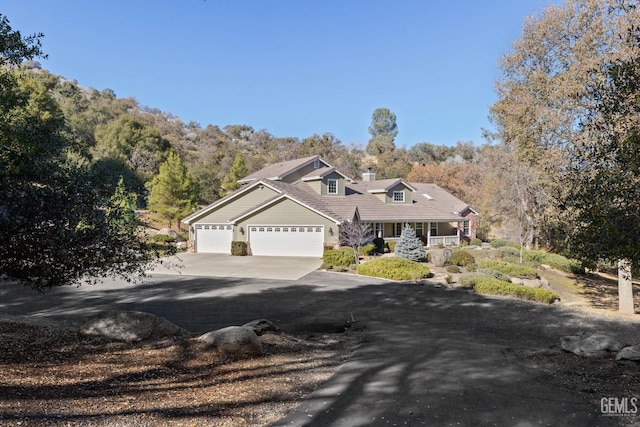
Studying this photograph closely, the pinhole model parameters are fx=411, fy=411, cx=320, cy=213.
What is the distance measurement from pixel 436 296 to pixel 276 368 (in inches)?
397

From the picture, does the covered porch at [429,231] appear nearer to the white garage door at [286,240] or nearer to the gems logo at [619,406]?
the white garage door at [286,240]

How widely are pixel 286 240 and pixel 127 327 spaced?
67.4ft

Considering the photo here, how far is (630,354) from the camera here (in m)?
6.83

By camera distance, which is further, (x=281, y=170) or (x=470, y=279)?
(x=281, y=170)

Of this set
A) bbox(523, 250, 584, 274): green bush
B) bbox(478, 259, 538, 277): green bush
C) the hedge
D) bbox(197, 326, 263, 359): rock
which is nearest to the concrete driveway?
the hedge

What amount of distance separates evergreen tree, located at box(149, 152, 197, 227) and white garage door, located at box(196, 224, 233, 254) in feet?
28.5

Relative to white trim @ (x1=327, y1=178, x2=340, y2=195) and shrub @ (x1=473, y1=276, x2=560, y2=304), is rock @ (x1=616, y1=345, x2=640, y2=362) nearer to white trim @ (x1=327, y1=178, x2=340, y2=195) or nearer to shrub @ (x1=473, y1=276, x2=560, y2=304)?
shrub @ (x1=473, y1=276, x2=560, y2=304)

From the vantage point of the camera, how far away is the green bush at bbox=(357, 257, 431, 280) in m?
20.0

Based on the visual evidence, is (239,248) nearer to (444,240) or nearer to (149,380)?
(444,240)

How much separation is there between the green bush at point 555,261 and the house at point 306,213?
8729mm

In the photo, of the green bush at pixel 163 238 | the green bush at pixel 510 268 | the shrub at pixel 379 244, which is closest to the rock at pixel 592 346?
the green bush at pixel 510 268

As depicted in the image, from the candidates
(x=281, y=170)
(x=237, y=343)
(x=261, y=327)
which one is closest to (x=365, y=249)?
(x=281, y=170)

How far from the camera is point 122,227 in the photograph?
8148 millimetres

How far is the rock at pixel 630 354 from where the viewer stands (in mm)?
6766
